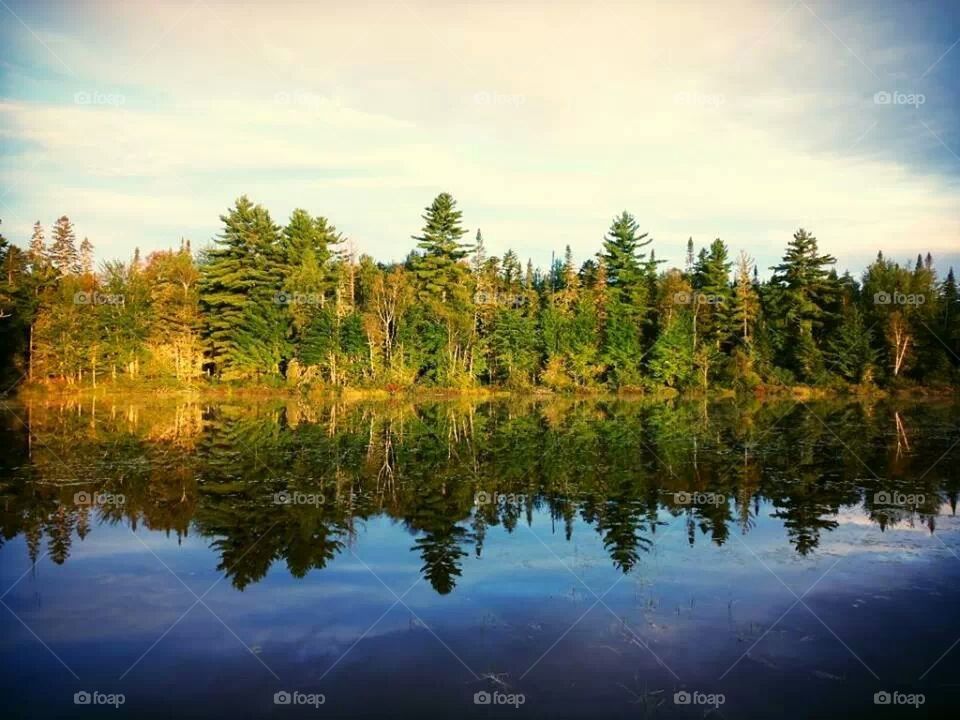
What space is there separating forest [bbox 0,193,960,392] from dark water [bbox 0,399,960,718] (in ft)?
114

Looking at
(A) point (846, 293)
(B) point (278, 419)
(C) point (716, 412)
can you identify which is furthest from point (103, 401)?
(A) point (846, 293)

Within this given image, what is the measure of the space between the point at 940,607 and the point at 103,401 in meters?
54.5

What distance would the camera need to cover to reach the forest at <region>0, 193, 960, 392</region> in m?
58.8

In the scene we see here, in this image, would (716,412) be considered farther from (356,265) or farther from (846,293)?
(356,265)

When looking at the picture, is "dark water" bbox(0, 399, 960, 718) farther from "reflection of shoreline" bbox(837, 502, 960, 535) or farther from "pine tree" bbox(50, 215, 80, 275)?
"pine tree" bbox(50, 215, 80, 275)

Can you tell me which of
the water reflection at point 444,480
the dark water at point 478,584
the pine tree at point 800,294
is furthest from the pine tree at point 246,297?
the pine tree at point 800,294

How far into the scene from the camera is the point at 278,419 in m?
39.5

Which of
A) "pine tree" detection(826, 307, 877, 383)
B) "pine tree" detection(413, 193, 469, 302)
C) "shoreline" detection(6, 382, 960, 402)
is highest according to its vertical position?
"pine tree" detection(413, 193, 469, 302)

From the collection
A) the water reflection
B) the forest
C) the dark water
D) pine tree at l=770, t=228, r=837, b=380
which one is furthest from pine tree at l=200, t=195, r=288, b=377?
pine tree at l=770, t=228, r=837, b=380

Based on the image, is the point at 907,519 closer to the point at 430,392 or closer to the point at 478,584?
the point at 478,584

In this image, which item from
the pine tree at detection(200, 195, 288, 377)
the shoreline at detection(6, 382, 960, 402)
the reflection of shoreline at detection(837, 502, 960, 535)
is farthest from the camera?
the pine tree at detection(200, 195, 288, 377)

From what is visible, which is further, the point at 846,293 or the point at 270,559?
the point at 846,293

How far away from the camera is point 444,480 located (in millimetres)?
21141

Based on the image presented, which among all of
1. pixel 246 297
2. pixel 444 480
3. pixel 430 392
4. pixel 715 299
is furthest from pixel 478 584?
pixel 715 299
